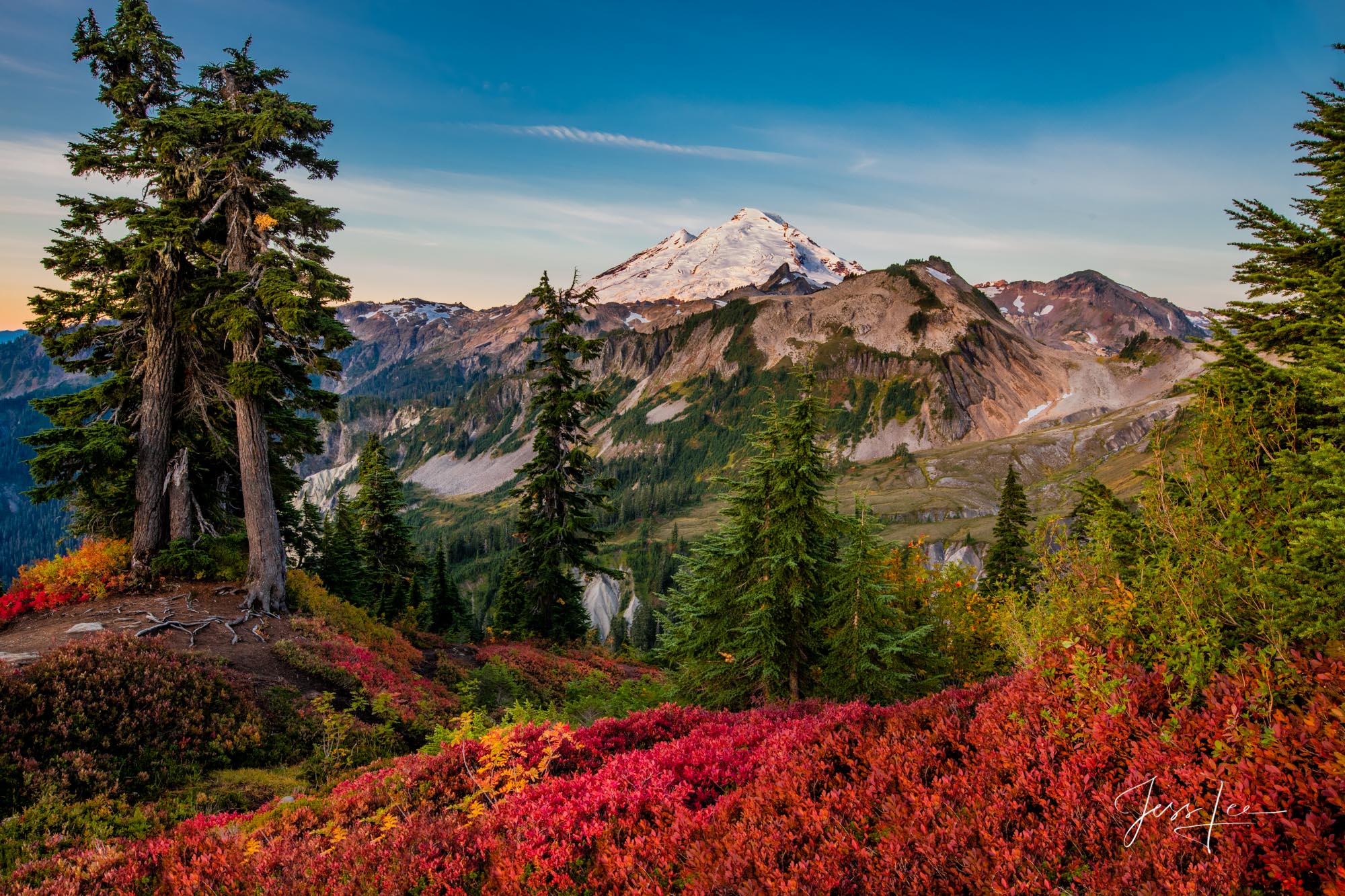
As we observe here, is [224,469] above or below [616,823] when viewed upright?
above

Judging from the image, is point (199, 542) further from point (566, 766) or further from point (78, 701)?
point (566, 766)

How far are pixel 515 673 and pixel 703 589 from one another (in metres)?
8.44

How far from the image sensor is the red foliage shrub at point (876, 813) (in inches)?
129

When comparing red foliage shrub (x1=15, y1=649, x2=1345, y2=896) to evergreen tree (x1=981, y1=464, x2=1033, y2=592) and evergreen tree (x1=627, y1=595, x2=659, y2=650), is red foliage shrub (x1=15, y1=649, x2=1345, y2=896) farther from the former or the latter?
evergreen tree (x1=627, y1=595, x2=659, y2=650)

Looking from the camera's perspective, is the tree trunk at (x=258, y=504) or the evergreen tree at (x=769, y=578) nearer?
the evergreen tree at (x=769, y=578)

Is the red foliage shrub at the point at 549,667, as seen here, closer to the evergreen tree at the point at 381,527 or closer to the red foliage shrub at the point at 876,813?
the evergreen tree at the point at 381,527

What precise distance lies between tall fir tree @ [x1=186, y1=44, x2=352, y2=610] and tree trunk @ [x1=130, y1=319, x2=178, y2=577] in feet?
4.60

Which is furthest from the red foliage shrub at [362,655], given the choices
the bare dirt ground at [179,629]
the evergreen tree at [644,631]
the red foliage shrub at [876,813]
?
the evergreen tree at [644,631]

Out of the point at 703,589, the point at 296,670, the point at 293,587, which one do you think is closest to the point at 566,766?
the point at 703,589

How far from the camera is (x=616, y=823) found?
498cm

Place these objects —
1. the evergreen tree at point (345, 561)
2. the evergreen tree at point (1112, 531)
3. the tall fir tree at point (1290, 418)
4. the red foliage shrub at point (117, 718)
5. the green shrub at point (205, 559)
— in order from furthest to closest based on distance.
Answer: the evergreen tree at point (345, 561)
the green shrub at point (205, 559)
the red foliage shrub at point (117, 718)
the evergreen tree at point (1112, 531)
the tall fir tree at point (1290, 418)

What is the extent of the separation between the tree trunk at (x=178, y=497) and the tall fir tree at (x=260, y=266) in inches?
60.3
